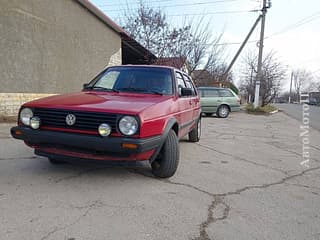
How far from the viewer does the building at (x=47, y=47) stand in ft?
29.2

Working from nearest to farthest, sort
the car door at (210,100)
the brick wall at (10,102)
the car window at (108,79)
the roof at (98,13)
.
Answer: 1. the car window at (108,79)
2. the brick wall at (10,102)
3. the roof at (98,13)
4. the car door at (210,100)

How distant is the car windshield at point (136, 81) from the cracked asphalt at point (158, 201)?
131cm

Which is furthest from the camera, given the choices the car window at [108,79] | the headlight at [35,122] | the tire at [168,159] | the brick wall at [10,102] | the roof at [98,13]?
the roof at [98,13]

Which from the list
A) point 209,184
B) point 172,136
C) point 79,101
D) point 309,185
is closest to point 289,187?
point 309,185

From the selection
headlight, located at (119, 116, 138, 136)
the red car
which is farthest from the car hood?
headlight, located at (119, 116, 138, 136)

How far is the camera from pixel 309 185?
412 centimetres

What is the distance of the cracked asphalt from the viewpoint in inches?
102

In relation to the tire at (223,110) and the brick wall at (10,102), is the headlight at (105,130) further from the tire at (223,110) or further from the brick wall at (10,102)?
the tire at (223,110)

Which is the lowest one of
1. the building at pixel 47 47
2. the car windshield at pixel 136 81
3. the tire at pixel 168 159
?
the tire at pixel 168 159

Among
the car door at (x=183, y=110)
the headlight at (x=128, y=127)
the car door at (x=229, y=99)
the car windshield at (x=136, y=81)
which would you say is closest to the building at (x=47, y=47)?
the car windshield at (x=136, y=81)

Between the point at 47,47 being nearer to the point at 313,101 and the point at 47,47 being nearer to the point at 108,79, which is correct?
the point at 108,79

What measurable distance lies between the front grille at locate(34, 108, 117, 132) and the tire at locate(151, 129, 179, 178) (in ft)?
3.12

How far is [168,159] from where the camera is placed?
392 cm

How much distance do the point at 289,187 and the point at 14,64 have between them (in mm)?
8766
